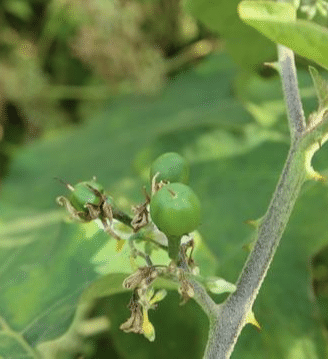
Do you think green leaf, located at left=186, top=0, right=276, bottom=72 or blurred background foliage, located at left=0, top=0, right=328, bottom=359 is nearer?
blurred background foliage, located at left=0, top=0, right=328, bottom=359

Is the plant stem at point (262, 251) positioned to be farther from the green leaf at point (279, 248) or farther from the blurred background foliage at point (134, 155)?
the green leaf at point (279, 248)

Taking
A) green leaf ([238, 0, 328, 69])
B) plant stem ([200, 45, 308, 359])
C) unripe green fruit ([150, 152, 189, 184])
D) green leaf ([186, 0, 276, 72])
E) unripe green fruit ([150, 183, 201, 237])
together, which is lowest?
green leaf ([186, 0, 276, 72])

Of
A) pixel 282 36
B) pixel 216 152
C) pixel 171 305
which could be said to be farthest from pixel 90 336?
pixel 282 36

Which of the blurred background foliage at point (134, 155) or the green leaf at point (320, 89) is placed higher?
the green leaf at point (320, 89)

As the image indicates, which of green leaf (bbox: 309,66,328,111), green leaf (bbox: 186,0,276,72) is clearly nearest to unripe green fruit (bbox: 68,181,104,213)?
green leaf (bbox: 309,66,328,111)

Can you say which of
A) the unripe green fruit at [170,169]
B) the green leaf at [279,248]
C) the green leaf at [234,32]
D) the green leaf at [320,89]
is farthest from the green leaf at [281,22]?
the green leaf at [234,32]

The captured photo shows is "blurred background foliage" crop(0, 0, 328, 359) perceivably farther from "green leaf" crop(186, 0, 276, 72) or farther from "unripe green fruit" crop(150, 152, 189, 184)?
"unripe green fruit" crop(150, 152, 189, 184)

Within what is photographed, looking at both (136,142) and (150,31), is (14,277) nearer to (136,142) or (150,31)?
(136,142)

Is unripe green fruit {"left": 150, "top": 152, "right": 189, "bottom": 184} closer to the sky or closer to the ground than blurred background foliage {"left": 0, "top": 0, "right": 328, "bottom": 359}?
closer to the sky
